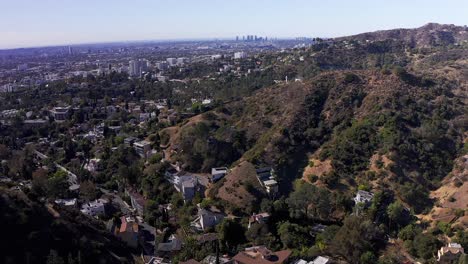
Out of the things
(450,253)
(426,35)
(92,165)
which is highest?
(426,35)

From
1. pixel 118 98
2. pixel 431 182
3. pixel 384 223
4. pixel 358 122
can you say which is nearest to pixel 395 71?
pixel 358 122

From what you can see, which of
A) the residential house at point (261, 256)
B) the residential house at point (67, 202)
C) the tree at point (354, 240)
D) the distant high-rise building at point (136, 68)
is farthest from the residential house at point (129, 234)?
the distant high-rise building at point (136, 68)

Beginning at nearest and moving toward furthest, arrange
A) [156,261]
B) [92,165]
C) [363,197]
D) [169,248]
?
[156,261]
[169,248]
[363,197]
[92,165]

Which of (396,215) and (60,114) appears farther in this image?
(60,114)

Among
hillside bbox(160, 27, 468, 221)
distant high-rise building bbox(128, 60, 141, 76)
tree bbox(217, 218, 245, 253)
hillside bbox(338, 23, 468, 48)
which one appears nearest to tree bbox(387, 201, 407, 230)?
hillside bbox(160, 27, 468, 221)

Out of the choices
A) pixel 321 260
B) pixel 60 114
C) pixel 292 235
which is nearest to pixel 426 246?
pixel 321 260

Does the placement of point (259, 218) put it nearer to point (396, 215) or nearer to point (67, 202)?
point (396, 215)

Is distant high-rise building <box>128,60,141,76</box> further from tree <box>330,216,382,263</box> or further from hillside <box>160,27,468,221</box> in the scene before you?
tree <box>330,216,382,263</box>

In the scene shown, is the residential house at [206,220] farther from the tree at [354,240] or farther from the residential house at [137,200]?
the tree at [354,240]
